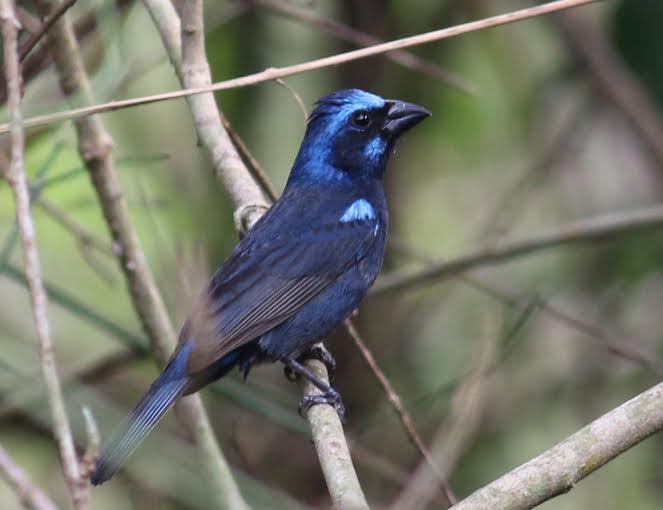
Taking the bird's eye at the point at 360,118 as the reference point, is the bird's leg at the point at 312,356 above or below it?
below

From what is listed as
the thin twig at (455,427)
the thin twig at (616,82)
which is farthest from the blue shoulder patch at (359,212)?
the thin twig at (616,82)

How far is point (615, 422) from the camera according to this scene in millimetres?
2695

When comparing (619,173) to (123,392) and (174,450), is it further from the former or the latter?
(174,450)

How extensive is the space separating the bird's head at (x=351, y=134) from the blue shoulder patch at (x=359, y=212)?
0.44 feet

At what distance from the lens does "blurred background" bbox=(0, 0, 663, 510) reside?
5797 millimetres

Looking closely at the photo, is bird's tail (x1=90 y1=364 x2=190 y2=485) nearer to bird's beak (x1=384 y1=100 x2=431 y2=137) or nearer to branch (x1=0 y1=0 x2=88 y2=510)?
branch (x1=0 y1=0 x2=88 y2=510)

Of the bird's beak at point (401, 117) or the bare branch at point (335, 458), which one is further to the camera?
the bird's beak at point (401, 117)

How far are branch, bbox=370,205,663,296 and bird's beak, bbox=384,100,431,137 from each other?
843 mm

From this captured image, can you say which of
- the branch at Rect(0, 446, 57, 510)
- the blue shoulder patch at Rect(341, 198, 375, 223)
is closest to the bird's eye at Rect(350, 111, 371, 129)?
the blue shoulder patch at Rect(341, 198, 375, 223)

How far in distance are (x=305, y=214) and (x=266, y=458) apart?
2.10m

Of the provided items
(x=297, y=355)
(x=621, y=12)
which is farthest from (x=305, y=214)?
(x=621, y=12)

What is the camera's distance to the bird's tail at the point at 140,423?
3.49 meters

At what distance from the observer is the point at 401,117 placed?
15.2 feet

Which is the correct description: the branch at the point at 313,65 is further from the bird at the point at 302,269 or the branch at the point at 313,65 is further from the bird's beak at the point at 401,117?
the bird's beak at the point at 401,117
